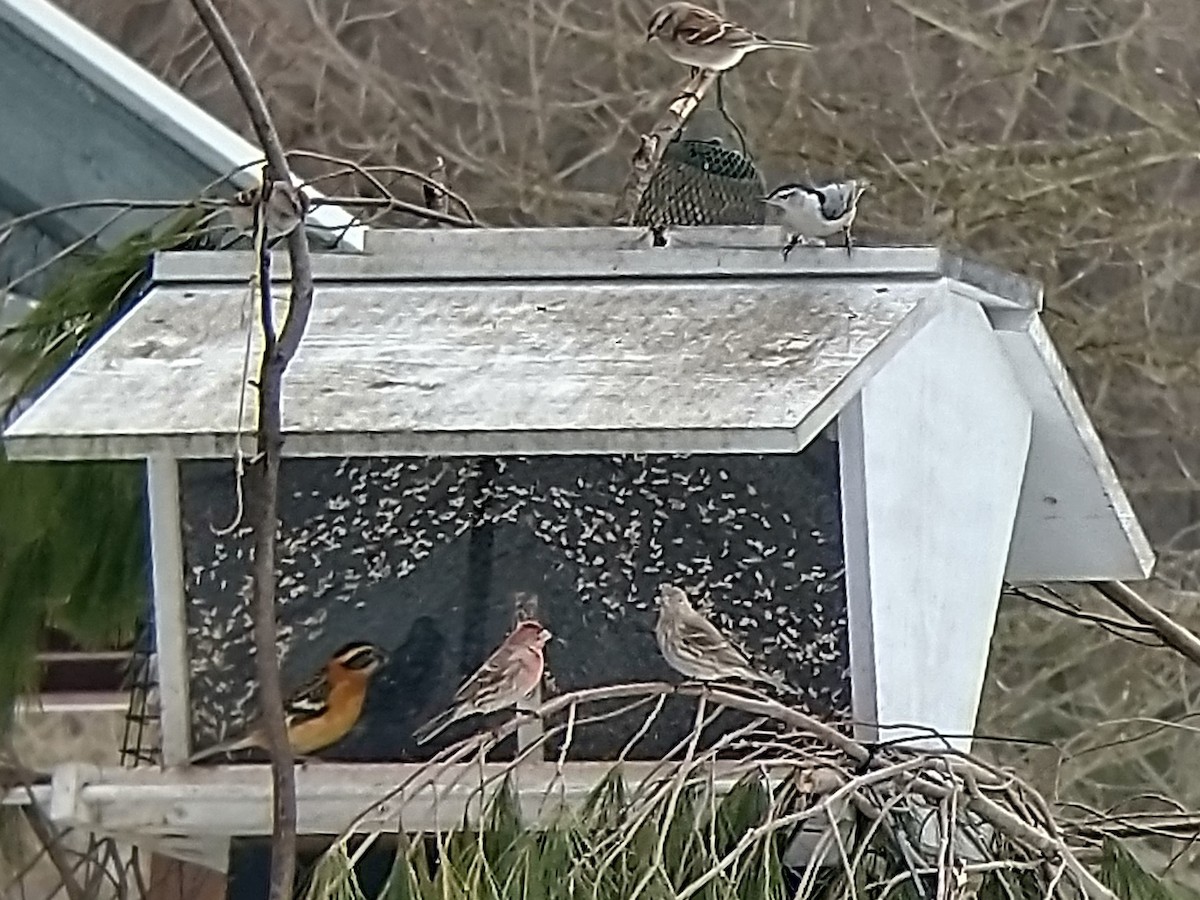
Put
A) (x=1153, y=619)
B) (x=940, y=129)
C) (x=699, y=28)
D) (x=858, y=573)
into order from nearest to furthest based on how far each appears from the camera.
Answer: (x=858, y=573) → (x=1153, y=619) → (x=699, y=28) → (x=940, y=129)

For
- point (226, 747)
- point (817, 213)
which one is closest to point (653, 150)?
point (817, 213)

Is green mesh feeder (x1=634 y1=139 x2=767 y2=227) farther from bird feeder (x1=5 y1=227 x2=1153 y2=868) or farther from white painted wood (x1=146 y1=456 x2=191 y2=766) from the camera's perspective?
white painted wood (x1=146 y1=456 x2=191 y2=766)

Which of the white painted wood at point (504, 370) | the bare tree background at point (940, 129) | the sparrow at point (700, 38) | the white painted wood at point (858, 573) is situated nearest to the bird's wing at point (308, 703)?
the white painted wood at point (504, 370)

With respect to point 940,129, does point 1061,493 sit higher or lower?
lower

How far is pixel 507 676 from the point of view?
106 centimetres

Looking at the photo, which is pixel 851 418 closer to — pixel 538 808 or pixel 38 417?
pixel 538 808

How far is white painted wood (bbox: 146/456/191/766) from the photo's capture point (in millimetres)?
1146

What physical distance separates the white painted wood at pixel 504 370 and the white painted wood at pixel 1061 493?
0.19 meters

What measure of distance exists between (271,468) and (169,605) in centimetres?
34

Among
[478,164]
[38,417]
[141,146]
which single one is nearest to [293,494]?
[38,417]

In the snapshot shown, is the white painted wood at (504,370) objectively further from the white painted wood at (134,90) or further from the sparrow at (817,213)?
the white painted wood at (134,90)

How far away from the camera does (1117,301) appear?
314 cm

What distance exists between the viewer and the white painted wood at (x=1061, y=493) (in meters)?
1.30

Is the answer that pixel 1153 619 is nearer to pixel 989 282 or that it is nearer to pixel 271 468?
pixel 989 282
